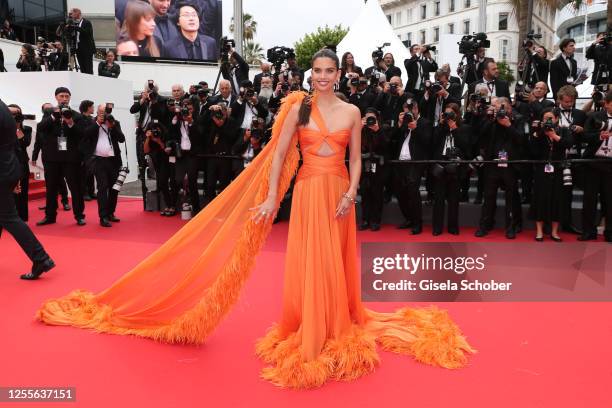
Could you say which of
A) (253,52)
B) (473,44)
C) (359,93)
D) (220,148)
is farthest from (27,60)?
(253,52)

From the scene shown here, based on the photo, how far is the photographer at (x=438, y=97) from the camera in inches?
283

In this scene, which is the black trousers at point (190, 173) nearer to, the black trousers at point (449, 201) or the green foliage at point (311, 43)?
the black trousers at point (449, 201)

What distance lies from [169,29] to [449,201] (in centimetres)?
2050

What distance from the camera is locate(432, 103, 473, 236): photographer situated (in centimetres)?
653

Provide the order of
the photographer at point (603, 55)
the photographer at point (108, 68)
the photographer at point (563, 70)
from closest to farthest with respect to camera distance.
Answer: the photographer at point (603, 55), the photographer at point (563, 70), the photographer at point (108, 68)

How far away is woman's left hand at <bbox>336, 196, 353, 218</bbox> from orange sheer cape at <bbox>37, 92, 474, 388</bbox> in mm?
337

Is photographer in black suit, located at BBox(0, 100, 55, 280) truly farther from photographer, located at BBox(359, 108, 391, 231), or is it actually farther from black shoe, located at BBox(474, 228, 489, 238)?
black shoe, located at BBox(474, 228, 489, 238)

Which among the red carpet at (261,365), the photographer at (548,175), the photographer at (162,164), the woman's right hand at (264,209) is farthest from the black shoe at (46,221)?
the photographer at (548,175)

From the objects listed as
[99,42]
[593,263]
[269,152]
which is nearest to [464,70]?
[593,263]

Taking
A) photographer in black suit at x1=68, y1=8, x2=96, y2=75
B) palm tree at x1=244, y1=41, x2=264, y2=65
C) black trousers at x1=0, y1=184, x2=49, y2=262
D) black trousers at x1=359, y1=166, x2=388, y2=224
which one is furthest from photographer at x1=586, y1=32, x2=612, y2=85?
palm tree at x1=244, y1=41, x2=264, y2=65

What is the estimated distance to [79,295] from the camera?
3.77 metres

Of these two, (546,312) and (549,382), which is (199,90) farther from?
(549,382)

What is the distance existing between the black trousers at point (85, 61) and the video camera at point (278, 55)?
5.12 metres

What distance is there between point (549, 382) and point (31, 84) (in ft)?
34.7
